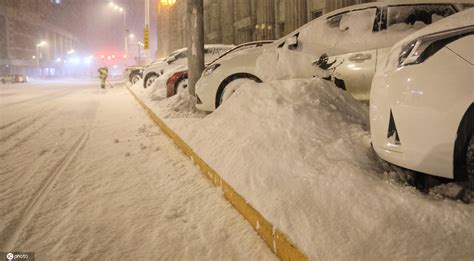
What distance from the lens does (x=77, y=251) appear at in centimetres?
284

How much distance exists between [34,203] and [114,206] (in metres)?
0.79

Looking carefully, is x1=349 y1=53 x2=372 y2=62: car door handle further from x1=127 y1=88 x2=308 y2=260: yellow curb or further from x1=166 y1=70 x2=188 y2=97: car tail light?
x1=166 y1=70 x2=188 y2=97: car tail light

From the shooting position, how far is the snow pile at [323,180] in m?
2.37

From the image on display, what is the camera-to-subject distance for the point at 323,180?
3076 mm

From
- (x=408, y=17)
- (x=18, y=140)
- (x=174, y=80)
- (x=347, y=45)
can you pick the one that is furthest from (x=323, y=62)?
(x=174, y=80)

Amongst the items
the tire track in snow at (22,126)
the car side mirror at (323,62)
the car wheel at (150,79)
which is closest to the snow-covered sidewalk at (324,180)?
the car side mirror at (323,62)

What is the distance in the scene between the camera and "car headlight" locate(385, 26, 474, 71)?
2.65 meters

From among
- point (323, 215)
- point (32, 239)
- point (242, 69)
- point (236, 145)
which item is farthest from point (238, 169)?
point (242, 69)

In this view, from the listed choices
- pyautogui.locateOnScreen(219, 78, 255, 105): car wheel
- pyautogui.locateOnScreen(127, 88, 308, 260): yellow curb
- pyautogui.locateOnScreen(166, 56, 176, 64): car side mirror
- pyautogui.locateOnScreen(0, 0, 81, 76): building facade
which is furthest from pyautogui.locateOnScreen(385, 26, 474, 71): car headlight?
pyautogui.locateOnScreen(0, 0, 81, 76): building facade

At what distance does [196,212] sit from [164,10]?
4496cm

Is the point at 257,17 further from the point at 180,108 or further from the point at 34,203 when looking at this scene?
the point at 34,203

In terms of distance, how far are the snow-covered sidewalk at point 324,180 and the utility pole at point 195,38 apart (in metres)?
3.46

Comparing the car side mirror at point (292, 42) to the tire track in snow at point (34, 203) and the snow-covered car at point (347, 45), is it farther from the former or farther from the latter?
the tire track in snow at point (34, 203)

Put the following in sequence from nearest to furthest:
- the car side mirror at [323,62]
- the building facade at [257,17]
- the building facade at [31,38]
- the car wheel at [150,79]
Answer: the car side mirror at [323,62], the building facade at [257,17], the car wheel at [150,79], the building facade at [31,38]
